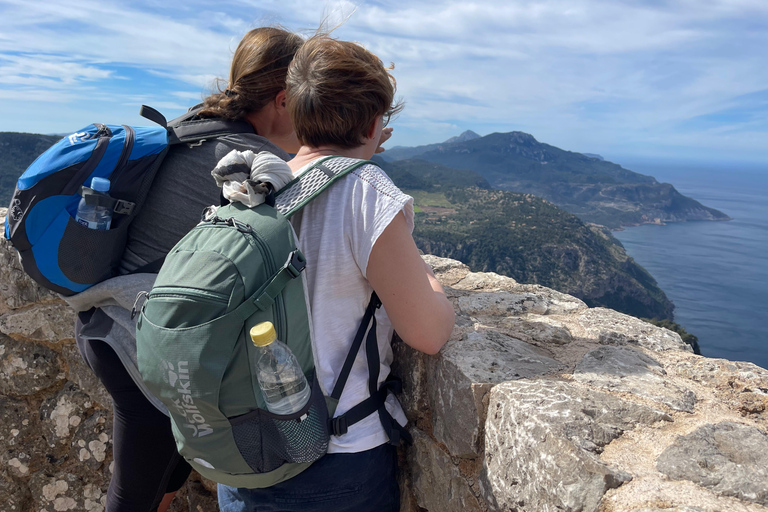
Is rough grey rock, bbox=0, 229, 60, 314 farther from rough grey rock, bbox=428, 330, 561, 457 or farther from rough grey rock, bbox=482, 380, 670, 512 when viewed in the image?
rough grey rock, bbox=482, 380, 670, 512

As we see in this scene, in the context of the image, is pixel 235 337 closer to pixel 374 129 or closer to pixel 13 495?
pixel 374 129

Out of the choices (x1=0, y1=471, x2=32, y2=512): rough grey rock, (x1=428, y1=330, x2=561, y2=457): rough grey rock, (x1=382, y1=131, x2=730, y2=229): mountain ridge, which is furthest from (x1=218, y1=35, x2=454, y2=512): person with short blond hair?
(x1=382, y1=131, x2=730, y2=229): mountain ridge

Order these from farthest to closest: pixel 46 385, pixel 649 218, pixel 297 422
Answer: pixel 649 218
pixel 46 385
pixel 297 422

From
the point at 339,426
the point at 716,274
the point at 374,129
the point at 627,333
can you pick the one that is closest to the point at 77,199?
the point at 374,129

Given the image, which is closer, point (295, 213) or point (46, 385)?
point (295, 213)

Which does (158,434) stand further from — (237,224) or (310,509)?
(237,224)

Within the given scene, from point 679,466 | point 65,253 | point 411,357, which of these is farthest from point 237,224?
point 679,466

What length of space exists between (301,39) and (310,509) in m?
1.55

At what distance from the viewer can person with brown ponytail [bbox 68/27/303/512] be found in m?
1.58

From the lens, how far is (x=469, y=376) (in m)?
1.50

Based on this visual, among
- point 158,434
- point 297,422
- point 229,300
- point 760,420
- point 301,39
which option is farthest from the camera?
point 301,39

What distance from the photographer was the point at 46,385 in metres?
2.88

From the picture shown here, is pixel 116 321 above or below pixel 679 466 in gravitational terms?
below

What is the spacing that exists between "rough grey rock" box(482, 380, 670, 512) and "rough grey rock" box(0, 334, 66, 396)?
2683mm
